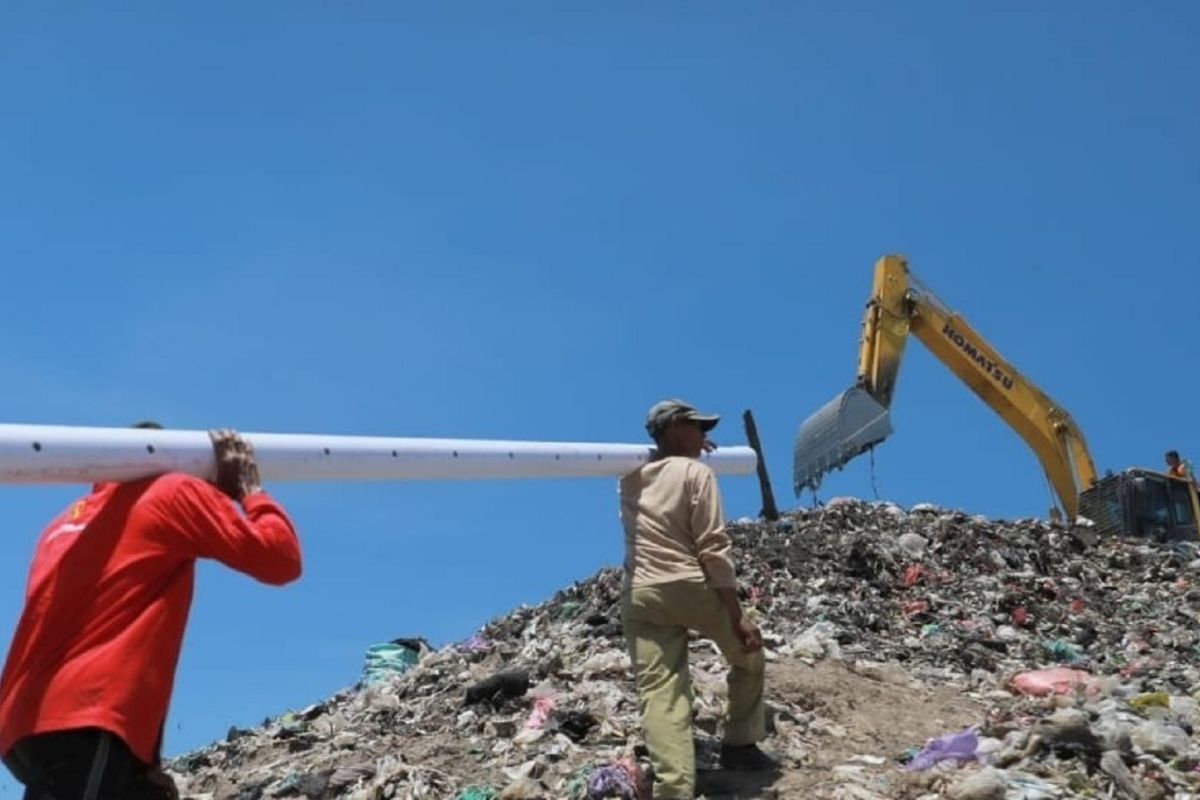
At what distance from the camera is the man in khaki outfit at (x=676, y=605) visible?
18.0ft

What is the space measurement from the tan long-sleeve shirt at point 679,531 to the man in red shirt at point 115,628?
2361 millimetres

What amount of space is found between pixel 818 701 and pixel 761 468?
9.51 ft

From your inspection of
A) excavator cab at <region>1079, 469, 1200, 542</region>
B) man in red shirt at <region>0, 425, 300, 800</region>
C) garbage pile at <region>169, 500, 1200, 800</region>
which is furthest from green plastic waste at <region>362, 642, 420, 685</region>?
excavator cab at <region>1079, 469, 1200, 542</region>

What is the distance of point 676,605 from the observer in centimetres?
561

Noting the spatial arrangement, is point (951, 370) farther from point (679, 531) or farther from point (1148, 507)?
point (679, 531)

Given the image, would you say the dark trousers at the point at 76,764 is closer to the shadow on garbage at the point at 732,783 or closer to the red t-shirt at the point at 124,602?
the red t-shirt at the point at 124,602

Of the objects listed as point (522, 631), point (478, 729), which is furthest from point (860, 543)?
point (478, 729)

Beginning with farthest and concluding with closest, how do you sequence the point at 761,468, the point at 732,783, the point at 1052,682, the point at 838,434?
the point at 838,434, the point at 761,468, the point at 1052,682, the point at 732,783

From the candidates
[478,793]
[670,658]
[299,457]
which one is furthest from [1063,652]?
[299,457]

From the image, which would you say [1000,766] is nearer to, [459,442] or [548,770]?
[548,770]

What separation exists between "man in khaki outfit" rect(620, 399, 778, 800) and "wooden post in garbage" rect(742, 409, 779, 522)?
2.66 meters

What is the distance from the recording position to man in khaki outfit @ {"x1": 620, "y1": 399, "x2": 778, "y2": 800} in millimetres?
5473

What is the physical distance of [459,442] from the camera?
5500 mm

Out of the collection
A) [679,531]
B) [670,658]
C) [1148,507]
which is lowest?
[670,658]
